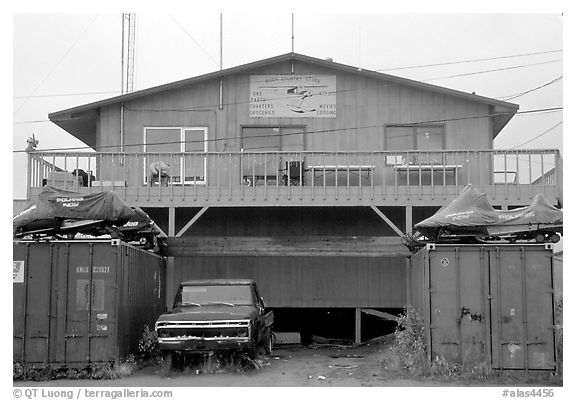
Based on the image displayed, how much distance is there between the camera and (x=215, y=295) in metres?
15.1

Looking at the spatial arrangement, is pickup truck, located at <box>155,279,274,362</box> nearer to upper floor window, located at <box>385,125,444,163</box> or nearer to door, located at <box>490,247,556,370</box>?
door, located at <box>490,247,556,370</box>

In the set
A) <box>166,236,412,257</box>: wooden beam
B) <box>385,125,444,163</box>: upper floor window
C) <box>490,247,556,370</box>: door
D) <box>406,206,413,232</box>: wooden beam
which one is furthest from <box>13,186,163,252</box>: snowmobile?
<box>385,125,444,163</box>: upper floor window

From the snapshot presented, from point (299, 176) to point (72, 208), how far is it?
7.52 meters

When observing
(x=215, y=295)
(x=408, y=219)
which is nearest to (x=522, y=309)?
(x=215, y=295)

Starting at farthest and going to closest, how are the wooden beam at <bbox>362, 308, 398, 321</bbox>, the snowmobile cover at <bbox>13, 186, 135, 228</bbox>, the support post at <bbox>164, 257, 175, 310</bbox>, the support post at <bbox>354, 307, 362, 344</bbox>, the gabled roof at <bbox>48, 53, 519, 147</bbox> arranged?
1. the gabled roof at <bbox>48, 53, 519, 147</bbox>
2. the support post at <bbox>354, 307, 362, 344</bbox>
3. the wooden beam at <bbox>362, 308, 398, 321</bbox>
4. the support post at <bbox>164, 257, 175, 310</bbox>
5. the snowmobile cover at <bbox>13, 186, 135, 228</bbox>

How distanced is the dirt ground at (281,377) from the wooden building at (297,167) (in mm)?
4118

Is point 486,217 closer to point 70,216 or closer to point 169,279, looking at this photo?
point 70,216

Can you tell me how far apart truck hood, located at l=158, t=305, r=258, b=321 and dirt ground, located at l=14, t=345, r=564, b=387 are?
3.14 ft

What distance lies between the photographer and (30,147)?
1978 cm

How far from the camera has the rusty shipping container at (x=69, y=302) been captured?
44.1ft

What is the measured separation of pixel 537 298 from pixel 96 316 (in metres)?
7.68

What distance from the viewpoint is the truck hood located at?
13.6 metres

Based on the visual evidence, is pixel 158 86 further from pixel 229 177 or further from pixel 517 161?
pixel 517 161

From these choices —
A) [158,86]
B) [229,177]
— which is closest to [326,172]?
[229,177]
